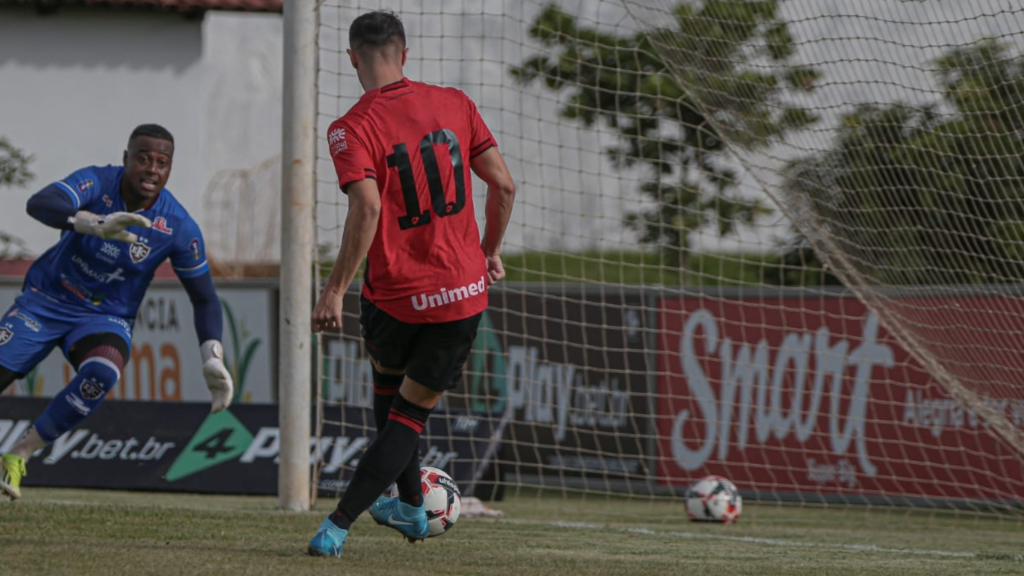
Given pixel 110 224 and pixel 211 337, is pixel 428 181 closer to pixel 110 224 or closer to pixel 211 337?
pixel 110 224

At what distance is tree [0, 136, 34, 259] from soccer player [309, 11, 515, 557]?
10.5 meters

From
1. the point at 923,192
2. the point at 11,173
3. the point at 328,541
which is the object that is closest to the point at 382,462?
the point at 328,541

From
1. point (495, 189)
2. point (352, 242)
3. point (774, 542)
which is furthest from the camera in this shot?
point (774, 542)

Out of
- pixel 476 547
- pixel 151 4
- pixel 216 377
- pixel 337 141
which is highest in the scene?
pixel 151 4

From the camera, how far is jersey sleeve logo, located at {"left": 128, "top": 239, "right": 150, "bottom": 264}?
6.69 meters

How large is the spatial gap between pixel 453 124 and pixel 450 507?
1666 millimetres

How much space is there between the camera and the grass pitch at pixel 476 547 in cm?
491

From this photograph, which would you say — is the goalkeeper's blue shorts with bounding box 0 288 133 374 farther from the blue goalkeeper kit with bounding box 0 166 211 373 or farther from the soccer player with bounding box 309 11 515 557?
the soccer player with bounding box 309 11 515 557

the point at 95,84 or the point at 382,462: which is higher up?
the point at 95,84

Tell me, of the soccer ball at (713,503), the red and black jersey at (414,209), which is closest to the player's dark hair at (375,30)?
the red and black jersey at (414,209)

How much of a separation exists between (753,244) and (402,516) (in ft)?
20.7

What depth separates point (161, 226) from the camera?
6672 mm

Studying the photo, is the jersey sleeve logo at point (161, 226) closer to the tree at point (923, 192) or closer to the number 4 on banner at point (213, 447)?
the tree at point (923, 192)

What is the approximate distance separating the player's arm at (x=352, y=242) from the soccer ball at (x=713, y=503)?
4977 millimetres
